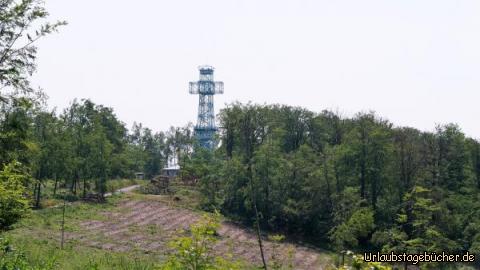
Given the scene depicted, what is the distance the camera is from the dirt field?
1172 inches

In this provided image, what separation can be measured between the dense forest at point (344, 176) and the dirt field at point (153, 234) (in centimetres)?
304

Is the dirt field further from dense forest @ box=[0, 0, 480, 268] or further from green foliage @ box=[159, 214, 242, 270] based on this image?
green foliage @ box=[159, 214, 242, 270]

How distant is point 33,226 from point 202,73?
51.7 metres

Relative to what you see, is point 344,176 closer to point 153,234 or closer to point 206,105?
point 153,234

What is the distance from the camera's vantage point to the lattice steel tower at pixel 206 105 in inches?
3145

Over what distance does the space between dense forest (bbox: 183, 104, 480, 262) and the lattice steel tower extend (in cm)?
3151

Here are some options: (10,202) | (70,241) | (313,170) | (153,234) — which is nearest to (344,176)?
(313,170)

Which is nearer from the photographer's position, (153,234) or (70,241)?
(70,241)

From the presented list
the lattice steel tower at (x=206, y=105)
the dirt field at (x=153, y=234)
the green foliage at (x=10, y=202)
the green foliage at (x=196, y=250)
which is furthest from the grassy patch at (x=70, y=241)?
the lattice steel tower at (x=206, y=105)

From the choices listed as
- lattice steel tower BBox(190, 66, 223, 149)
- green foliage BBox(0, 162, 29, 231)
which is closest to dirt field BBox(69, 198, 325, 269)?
green foliage BBox(0, 162, 29, 231)

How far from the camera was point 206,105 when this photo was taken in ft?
268

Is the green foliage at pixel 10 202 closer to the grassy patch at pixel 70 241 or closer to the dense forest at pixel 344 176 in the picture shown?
the grassy patch at pixel 70 241

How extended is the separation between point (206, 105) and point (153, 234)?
48932mm

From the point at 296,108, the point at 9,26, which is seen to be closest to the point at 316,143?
the point at 296,108
